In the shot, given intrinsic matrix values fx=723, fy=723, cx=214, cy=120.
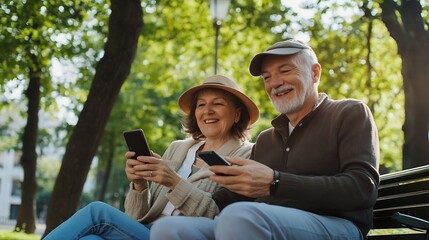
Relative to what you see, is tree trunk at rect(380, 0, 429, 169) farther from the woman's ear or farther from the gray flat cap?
the gray flat cap

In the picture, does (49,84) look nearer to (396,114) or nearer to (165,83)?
(165,83)

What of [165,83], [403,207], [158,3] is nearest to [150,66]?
[165,83]

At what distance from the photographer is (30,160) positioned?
1814 centimetres

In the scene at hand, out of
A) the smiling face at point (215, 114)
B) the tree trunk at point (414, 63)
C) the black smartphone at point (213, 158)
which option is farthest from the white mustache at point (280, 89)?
the tree trunk at point (414, 63)

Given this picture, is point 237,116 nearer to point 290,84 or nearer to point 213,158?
point 290,84

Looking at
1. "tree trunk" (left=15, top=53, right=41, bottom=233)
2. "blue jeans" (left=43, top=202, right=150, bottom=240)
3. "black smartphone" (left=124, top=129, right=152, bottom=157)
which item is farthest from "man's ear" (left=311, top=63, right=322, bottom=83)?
"tree trunk" (left=15, top=53, right=41, bottom=233)

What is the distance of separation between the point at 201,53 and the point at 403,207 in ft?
51.8

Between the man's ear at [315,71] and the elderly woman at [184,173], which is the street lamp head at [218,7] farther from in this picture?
the man's ear at [315,71]

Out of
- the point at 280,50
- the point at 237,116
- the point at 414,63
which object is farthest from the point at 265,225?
the point at 414,63

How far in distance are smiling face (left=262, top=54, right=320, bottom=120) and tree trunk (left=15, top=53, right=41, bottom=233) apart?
14277 millimetres

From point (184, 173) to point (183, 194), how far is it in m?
0.72

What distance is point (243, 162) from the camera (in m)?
3.42

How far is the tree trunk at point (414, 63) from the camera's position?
9492 millimetres

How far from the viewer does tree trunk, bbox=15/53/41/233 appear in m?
17.8
